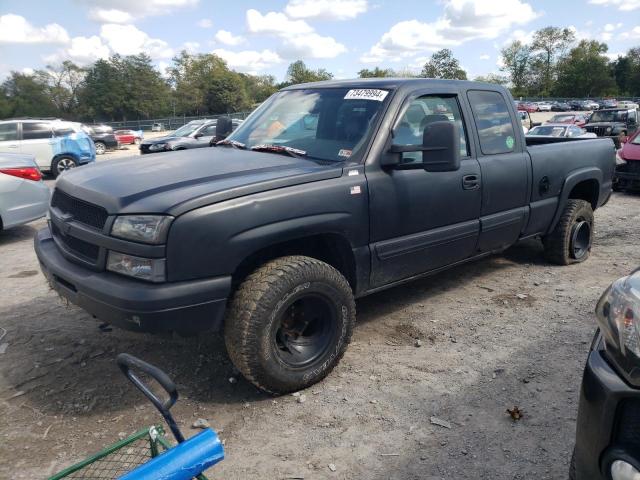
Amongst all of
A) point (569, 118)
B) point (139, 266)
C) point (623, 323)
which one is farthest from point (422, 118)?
point (569, 118)

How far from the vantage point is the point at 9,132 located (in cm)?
1425

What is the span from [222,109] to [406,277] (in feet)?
293

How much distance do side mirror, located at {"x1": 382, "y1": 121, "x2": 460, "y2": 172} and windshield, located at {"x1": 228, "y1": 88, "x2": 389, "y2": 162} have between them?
0.33 m

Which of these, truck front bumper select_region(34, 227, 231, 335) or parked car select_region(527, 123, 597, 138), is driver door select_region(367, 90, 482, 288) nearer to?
truck front bumper select_region(34, 227, 231, 335)

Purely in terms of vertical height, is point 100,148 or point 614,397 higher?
point 614,397

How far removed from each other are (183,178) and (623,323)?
2.34 metres

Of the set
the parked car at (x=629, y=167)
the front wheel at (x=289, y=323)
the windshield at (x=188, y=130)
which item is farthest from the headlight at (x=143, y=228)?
the windshield at (x=188, y=130)

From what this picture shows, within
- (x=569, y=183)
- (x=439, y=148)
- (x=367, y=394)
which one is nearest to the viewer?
(x=367, y=394)

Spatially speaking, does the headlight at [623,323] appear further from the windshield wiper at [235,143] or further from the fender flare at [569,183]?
the fender flare at [569,183]

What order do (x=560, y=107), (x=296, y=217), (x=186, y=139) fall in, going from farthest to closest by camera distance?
(x=560, y=107), (x=186, y=139), (x=296, y=217)

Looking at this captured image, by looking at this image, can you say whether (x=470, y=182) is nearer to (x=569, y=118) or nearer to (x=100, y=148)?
(x=569, y=118)

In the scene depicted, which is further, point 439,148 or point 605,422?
point 439,148

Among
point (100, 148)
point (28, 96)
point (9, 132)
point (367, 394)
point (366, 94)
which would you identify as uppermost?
point (28, 96)

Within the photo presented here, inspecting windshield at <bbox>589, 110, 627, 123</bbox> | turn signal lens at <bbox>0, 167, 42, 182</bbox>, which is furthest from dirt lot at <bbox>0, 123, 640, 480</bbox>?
windshield at <bbox>589, 110, 627, 123</bbox>
